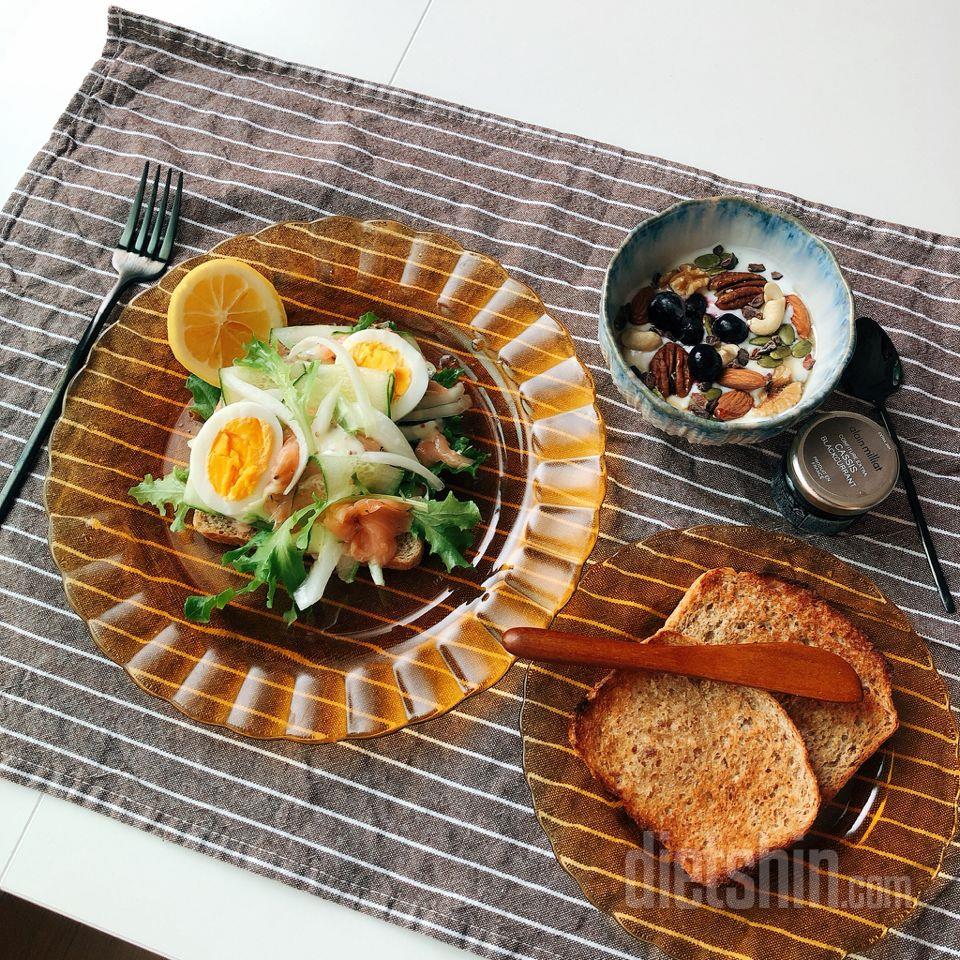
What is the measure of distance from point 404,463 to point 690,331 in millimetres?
532

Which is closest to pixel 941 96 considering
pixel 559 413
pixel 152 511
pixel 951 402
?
pixel 951 402

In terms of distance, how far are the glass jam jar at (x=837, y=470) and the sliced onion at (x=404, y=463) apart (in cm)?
60

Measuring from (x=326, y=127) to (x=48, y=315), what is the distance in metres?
0.66

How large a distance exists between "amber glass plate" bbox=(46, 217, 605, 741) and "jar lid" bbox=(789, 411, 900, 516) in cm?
34

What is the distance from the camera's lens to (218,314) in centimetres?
145

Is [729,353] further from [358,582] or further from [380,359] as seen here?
[358,582]

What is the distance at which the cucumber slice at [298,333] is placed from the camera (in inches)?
58.7

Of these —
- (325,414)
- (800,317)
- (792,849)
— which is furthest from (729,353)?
(792,849)

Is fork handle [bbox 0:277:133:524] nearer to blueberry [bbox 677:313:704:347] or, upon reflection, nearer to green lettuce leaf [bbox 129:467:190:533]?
green lettuce leaf [bbox 129:467:190:533]

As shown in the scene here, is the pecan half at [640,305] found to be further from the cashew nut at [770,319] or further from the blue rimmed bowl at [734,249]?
the cashew nut at [770,319]

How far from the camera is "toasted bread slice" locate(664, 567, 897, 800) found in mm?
1352

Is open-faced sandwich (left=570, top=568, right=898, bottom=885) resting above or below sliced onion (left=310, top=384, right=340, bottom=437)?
below

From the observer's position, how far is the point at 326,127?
1737 millimetres

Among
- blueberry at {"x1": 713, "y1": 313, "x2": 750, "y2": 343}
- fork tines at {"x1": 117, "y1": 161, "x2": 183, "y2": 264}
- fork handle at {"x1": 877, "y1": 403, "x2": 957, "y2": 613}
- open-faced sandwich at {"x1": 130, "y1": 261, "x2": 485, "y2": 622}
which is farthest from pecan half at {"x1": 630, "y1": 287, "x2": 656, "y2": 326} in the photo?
fork tines at {"x1": 117, "y1": 161, "x2": 183, "y2": 264}
